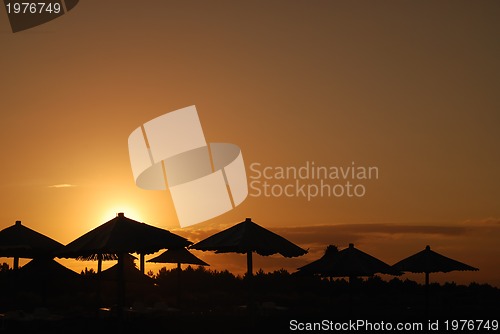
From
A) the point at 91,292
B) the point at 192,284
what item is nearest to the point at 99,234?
the point at 91,292

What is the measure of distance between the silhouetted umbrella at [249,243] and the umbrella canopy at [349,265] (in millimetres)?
2007

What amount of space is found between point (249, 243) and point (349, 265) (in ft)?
14.0

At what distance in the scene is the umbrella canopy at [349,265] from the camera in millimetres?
25422

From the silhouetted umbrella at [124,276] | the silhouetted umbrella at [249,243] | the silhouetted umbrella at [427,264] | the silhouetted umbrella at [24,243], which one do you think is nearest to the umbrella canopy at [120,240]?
the silhouetted umbrella at [124,276]

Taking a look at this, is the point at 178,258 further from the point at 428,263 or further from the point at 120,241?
the point at 120,241

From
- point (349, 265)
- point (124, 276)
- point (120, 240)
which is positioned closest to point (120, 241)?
point (120, 240)

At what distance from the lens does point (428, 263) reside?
2850cm

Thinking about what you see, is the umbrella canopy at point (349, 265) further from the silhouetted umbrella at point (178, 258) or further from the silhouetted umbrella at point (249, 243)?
the silhouetted umbrella at point (178, 258)

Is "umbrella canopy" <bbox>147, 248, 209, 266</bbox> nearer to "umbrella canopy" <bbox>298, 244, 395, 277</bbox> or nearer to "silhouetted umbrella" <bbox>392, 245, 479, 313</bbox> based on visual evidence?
"umbrella canopy" <bbox>298, 244, 395, 277</bbox>

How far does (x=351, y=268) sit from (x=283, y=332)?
175 inches

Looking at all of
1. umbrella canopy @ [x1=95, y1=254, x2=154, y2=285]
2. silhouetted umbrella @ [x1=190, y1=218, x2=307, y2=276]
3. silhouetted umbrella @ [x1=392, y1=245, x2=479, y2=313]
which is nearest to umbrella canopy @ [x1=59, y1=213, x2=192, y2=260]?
silhouetted umbrella @ [x1=190, y1=218, x2=307, y2=276]

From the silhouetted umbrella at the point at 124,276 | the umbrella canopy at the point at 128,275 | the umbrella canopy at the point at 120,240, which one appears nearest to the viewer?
the umbrella canopy at the point at 120,240

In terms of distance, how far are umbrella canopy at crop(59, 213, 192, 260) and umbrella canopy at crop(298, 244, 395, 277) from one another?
6495 millimetres

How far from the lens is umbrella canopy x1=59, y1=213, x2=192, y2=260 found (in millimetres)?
20016
